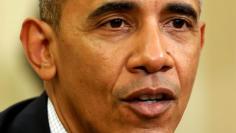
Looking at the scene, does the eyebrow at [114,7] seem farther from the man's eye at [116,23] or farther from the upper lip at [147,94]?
the upper lip at [147,94]

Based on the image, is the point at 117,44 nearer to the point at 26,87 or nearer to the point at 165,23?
the point at 165,23

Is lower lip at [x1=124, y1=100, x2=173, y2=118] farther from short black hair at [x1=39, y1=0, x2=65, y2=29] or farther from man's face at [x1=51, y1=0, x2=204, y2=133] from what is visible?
short black hair at [x1=39, y1=0, x2=65, y2=29]

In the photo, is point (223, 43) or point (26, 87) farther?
point (223, 43)

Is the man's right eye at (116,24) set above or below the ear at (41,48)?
above

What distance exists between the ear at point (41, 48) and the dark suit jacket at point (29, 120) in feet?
0.51

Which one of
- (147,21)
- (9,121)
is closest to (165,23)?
(147,21)

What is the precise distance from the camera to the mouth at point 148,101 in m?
1.30

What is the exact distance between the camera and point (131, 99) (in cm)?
131

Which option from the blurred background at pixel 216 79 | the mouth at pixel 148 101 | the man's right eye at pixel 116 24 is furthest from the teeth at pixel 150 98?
the blurred background at pixel 216 79

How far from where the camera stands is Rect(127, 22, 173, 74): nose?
50.8 inches

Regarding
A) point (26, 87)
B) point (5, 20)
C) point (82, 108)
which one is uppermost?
point (5, 20)

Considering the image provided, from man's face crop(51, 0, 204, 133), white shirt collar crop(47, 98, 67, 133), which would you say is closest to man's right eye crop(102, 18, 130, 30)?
man's face crop(51, 0, 204, 133)

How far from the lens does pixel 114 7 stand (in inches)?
53.5

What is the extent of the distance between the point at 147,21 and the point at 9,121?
0.65 metres
